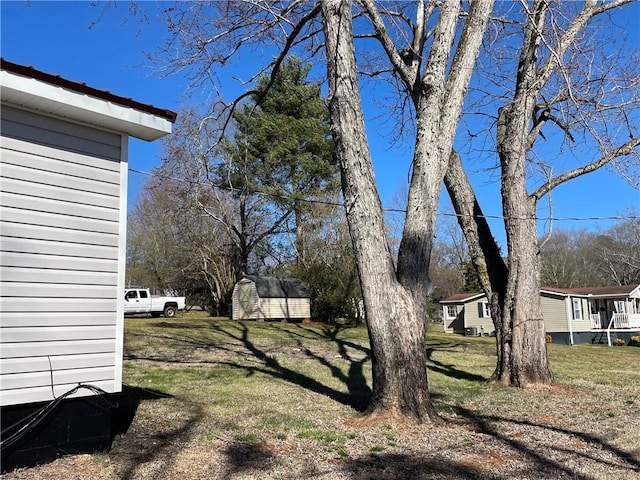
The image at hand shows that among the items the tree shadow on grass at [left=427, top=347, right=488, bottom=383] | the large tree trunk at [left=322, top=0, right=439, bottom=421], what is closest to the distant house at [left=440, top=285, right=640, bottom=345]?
the tree shadow on grass at [left=427, top=347, right=488, bottom=383]

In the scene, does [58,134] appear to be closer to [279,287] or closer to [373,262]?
[373,262]

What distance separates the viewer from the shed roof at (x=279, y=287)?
2334cm

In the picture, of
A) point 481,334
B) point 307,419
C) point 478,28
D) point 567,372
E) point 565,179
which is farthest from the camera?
point 481,334

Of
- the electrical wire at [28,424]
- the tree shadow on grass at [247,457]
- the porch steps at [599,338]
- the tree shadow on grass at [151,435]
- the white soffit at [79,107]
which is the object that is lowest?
the porch steps at [599,338]

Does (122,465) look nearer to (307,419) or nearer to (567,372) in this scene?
(307,419)

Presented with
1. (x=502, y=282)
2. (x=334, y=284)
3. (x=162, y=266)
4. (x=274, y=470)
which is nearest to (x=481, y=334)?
(x=334, y=284)

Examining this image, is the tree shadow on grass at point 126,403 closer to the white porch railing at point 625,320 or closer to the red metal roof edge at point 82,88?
the red metal roof edge at point 82,88

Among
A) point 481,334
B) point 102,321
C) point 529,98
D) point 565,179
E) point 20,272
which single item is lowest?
point 481,334

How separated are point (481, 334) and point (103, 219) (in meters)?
30.5

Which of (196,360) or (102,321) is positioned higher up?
(102,321)

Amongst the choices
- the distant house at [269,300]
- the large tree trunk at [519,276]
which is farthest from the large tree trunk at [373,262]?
the distant house at [269,300]

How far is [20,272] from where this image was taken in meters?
4.13

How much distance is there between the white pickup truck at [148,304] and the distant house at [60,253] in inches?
887

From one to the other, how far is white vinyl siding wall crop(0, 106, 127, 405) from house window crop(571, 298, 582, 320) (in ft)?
94.1
